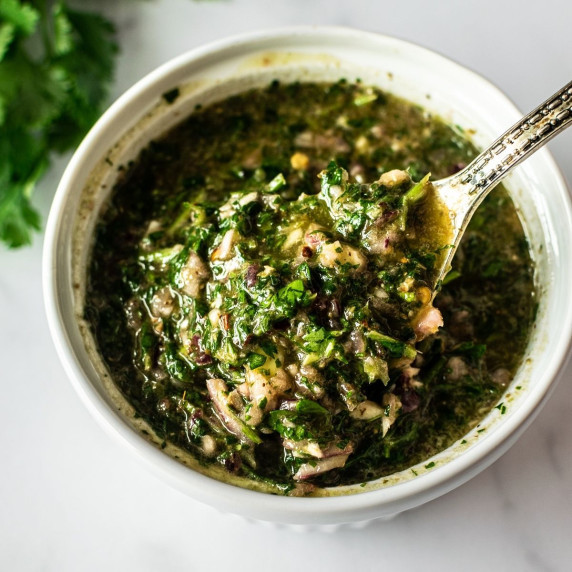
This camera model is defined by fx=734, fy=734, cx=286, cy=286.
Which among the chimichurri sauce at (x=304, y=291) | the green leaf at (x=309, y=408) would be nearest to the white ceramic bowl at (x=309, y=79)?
the chimichurri sauce at (x=304, y=291)

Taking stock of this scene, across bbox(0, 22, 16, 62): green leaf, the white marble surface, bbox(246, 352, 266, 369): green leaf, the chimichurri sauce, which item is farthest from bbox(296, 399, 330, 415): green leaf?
bbox(0, 22, 16, 62): green leaf

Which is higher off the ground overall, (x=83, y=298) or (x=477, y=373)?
(x=83, y=298)

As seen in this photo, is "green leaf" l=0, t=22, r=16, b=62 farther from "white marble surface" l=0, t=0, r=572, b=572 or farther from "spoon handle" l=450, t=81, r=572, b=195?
"spoon handle" l=450, t=81, r=572, b=195

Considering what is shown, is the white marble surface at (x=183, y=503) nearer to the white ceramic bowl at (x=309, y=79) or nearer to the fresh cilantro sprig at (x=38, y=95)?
the fresh cilantro sprig at (x=38, y=95)

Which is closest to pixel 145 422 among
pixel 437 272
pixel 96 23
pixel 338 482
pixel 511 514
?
pixel 338 482

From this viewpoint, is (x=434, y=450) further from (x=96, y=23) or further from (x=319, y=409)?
(x=96, y=23)

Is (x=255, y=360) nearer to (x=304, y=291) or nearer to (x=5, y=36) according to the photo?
(x=304, y=291)
